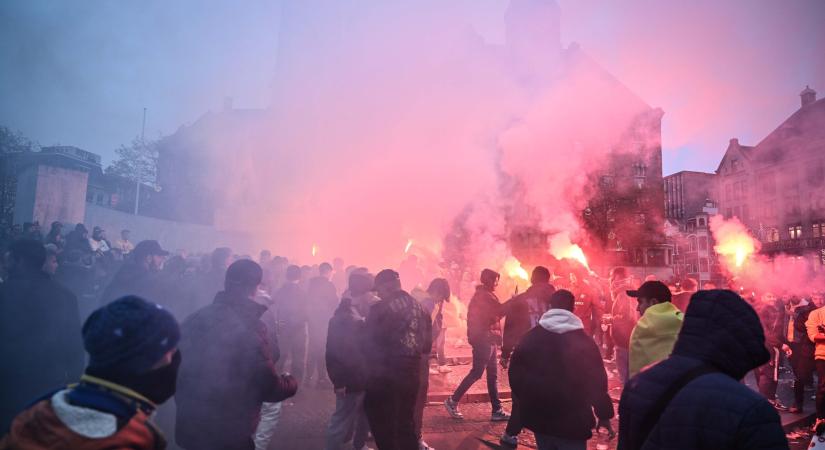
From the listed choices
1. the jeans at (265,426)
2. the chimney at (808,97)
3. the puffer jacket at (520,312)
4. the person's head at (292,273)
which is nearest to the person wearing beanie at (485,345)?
the puffer jacket at (520,312)

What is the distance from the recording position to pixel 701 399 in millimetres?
1718

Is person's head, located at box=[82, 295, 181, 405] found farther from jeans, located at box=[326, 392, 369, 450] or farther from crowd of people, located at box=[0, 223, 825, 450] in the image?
jeans, located at box=[326, 392, 369, 450]

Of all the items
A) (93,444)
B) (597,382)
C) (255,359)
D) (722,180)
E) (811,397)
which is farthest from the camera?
(722,180)

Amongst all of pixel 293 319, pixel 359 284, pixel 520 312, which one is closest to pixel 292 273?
pixel 293 319

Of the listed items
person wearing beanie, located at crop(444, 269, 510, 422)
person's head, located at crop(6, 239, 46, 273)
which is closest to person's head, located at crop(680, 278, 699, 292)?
person wearing beanie, located at crop(444, 269, 510, 422)

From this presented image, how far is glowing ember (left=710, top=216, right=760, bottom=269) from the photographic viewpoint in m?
16.0

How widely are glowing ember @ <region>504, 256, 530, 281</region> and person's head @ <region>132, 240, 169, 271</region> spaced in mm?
8818

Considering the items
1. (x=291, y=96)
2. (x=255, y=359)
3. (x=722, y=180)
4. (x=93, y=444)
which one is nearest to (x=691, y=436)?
(x=93, y=444)

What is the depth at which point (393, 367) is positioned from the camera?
3693 mm

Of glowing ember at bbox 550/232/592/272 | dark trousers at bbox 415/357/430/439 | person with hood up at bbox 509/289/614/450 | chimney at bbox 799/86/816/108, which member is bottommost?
dark trousers at bbox 415/357/430/439

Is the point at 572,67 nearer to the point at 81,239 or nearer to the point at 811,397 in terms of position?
the point at 811,397

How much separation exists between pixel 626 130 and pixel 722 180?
650 inches

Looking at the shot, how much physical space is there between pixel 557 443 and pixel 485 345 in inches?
101

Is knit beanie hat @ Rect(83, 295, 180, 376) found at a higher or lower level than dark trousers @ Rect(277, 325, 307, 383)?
higher
